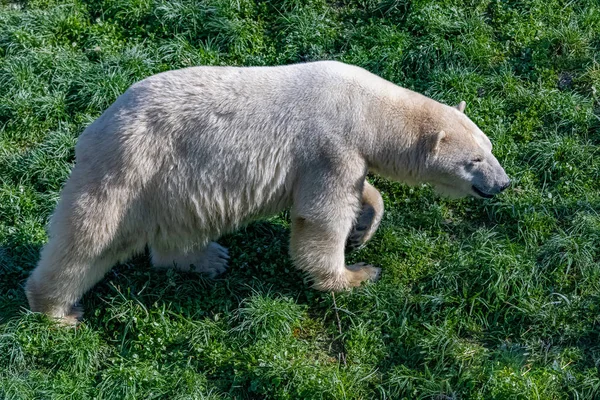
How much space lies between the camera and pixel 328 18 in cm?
1007

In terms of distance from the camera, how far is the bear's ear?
7.54 meters

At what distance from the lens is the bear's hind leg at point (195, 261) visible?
813 centimetres

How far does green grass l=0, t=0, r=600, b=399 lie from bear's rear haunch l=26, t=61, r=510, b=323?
1.52 feet

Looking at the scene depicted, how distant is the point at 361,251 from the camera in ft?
27.6

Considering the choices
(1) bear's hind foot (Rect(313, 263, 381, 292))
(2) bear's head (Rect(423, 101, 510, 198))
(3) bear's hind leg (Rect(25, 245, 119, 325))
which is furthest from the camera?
(1) bear's hind foot (Rect(313, 263, 381, 292))

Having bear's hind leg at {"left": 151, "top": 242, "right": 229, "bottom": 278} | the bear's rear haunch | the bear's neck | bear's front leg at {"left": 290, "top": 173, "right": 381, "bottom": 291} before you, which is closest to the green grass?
bear's hind leg at {"left": 151, "top": 242, "right": 229, "bottom": 278}

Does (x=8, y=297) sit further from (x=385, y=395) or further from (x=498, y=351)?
(x=498, y=351)

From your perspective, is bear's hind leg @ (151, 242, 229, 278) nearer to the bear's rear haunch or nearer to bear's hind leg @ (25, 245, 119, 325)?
the bear's rear haunch

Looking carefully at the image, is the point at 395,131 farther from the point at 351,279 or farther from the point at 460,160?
the point at 351,279

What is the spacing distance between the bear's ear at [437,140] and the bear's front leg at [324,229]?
0.70 meters

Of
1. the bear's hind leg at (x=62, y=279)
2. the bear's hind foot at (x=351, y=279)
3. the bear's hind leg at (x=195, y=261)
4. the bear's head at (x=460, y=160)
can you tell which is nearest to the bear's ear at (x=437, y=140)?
the bear's head at (x=460, y=160)

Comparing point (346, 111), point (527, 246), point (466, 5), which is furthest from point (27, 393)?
point (466, 5)

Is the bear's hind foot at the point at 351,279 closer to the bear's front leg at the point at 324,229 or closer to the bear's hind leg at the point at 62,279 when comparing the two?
the bear's front leg at the point at 324,229

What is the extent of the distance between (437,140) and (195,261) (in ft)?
7.89
